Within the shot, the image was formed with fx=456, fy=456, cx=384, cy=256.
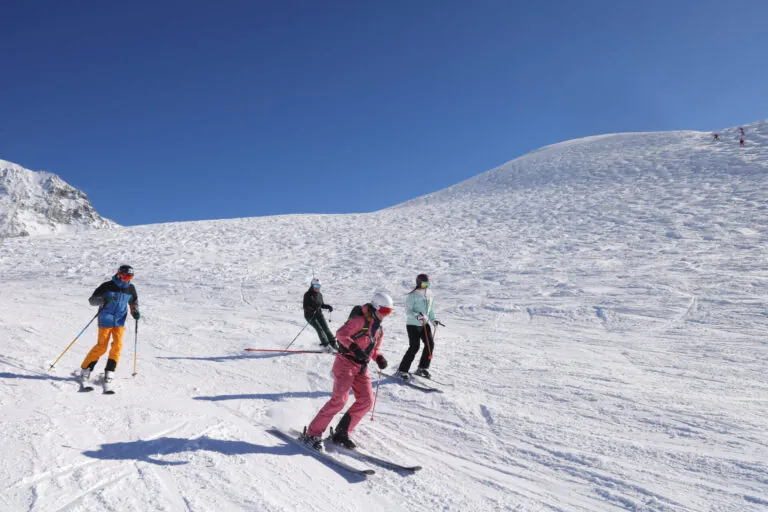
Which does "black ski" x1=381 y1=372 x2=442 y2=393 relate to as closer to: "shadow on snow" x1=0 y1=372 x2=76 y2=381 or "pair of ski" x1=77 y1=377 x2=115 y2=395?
"pair of ski" x1=77 y1=377 x2=115 y2=395

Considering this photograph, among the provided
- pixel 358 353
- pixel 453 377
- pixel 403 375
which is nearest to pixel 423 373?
pixel 403 375

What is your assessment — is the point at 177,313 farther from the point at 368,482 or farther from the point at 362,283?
the point at 368,482

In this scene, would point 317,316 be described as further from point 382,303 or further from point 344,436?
point 382,303

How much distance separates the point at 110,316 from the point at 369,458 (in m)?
4.67

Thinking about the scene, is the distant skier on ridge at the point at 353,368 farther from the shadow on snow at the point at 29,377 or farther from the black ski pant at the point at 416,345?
the shadow on snow at the point at 29,377

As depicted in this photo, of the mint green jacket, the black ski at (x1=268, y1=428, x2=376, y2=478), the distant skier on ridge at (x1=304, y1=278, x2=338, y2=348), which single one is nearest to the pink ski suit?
the black ski at (x1=268, y1=428, x2=376, y2=478)

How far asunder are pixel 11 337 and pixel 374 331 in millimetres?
8587

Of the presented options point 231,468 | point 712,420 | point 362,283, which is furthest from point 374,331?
point 362,283

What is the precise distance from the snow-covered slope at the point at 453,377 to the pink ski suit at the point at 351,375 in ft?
1.49

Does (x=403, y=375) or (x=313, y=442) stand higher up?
(x=403, y=375)

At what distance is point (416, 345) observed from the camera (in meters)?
7.89

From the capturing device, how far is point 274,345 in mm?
10328

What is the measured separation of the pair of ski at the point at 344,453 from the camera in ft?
15.6

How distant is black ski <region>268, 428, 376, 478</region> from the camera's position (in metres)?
4.73
